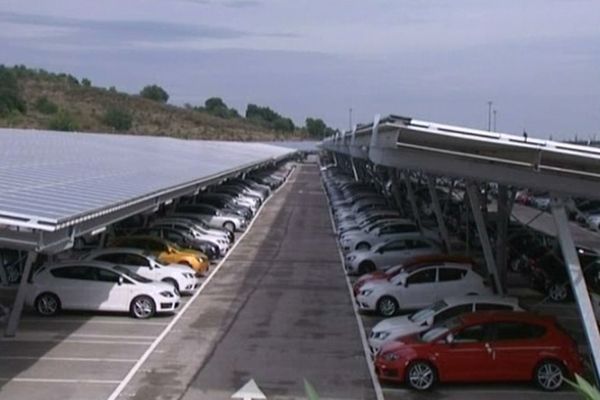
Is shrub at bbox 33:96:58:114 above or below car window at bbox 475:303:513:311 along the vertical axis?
above

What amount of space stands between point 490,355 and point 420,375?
46.0 inches

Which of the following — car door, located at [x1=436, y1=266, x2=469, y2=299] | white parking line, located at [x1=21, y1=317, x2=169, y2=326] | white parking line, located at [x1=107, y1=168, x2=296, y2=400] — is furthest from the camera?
car door, located at [x1=436, y1=266, x2=469, y2=299]

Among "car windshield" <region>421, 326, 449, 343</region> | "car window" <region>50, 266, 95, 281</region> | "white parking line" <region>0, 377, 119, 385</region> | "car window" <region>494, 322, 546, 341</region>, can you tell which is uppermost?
"car window" <region>494, 322, 546, 341</region>

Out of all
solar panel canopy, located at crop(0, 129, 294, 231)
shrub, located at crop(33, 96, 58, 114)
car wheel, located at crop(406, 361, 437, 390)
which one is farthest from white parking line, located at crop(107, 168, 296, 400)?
→ shrub, located at crop(33, 96, 58, 114)

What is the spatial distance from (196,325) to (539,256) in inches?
449

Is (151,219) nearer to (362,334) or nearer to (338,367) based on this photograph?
(362,334)

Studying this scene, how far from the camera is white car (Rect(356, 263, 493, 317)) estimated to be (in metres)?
23.5

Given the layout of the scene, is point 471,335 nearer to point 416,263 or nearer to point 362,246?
point 416,263

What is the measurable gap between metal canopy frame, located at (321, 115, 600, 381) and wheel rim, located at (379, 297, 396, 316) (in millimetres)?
6044

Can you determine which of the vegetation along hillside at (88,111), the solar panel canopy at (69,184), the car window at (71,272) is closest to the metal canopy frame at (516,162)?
the solar panel canopy at (69,184)

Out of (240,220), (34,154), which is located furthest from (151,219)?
(34,154)

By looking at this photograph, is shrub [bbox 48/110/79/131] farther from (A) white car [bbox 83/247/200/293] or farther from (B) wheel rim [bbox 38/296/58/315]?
(B) wheel rim [bbox 38/296/58/315]

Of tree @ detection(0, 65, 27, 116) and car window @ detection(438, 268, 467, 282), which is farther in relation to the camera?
tree @ detection(0, 65, 27, 116)

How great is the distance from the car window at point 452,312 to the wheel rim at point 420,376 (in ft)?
6.79
